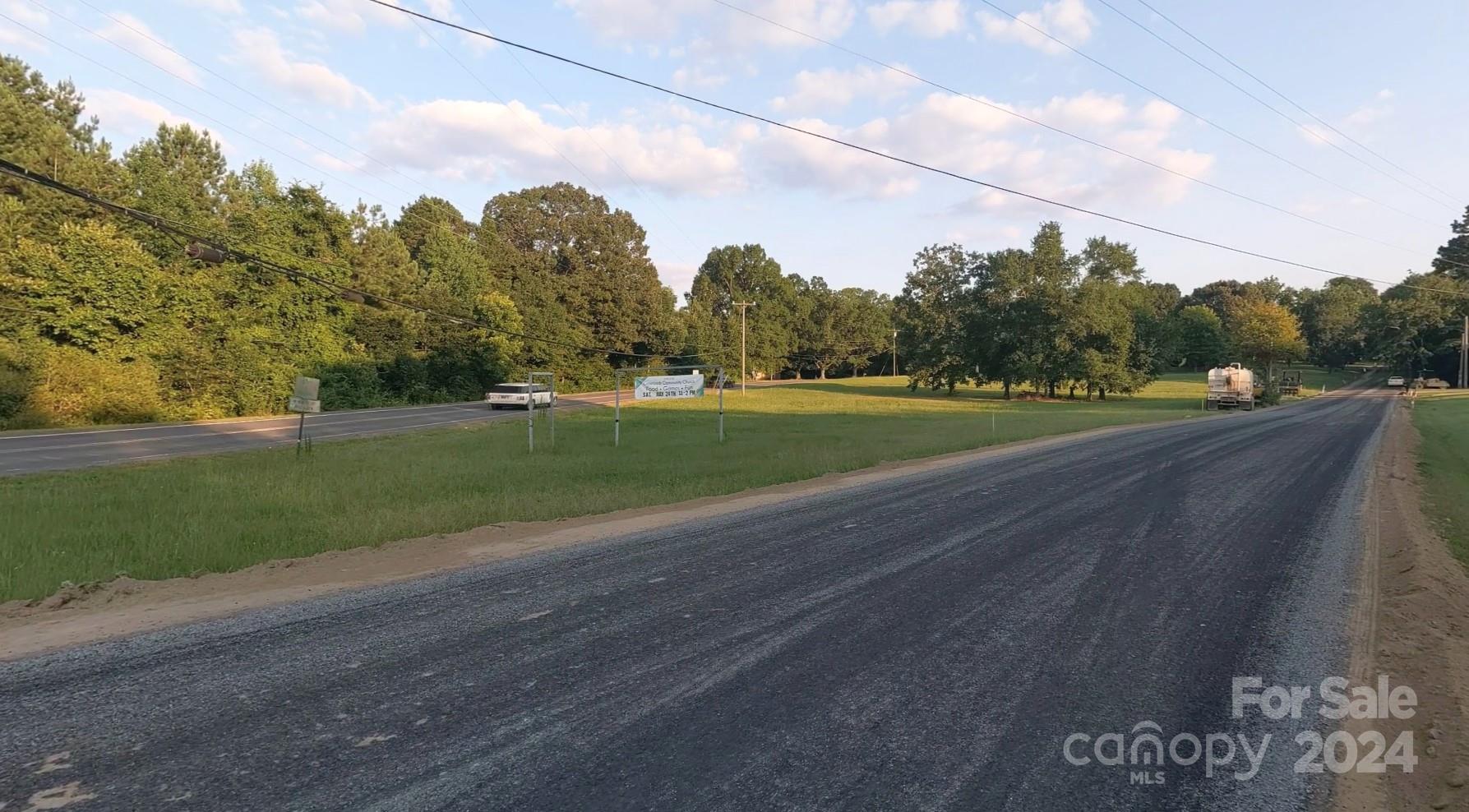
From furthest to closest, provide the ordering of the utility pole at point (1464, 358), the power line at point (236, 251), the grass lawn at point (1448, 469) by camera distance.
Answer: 1. the utility pole at point (1464, 358)
2. the power line at point (236, 251)
3. the grass lawn at point (1448, 469)

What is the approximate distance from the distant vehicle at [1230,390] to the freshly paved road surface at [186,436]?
45735mm

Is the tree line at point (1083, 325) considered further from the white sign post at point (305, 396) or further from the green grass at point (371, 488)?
the white sign post at point (305, 396)

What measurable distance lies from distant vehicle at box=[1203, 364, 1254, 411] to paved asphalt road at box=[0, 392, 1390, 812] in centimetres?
4569

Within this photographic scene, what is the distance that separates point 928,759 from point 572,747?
1.83 metres

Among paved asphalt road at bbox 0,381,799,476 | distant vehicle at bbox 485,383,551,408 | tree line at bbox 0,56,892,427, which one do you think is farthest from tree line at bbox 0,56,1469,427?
distant vehicle at bbox 485,383,551,408

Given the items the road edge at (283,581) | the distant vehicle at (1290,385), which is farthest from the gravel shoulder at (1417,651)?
the distant vehicle at (1290,385)

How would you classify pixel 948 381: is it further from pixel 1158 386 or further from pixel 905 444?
pixel 905 444

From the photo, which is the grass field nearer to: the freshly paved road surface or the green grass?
the green grass

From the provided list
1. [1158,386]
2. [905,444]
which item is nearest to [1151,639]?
[905,444]

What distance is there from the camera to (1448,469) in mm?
15984

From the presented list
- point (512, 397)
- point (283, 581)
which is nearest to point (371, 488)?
point (283, 581)

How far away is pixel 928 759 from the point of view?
11.2ft

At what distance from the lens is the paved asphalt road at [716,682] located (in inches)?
126

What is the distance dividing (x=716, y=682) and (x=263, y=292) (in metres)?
44.6
